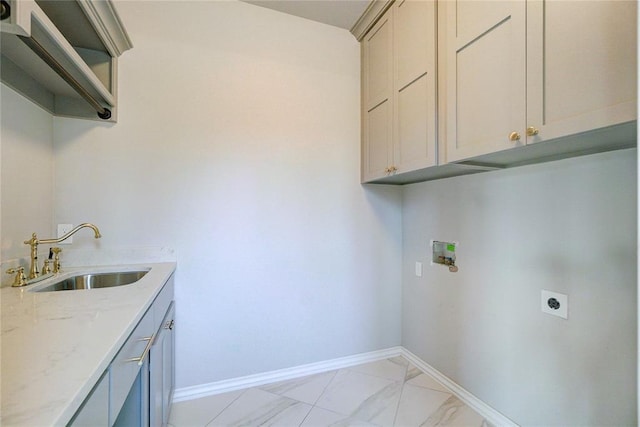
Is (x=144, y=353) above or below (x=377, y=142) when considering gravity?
below

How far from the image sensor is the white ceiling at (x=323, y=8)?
2008mm

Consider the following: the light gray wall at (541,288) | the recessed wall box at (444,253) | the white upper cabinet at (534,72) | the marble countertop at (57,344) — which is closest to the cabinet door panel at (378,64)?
the white upper cabinet at (534,72)

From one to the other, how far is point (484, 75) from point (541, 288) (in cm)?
110

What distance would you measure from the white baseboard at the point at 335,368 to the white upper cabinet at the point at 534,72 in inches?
59.9

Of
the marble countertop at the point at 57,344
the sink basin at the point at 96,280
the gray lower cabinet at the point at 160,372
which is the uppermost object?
the marble countertop at the point at 57,344

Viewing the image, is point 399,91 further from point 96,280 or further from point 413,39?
point 96,280

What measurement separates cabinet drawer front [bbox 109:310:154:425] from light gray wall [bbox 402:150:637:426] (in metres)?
1.82

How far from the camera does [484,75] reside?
127 cm

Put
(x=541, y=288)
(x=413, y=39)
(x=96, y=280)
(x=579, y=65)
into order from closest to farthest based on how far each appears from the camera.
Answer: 1. (x=579, y=65)
2. (x=541, y=288)
3. (x=96, y=280)
4. (x=413, y=39)

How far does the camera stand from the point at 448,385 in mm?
1942

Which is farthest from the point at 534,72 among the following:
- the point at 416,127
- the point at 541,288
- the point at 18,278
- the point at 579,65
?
the point at 18,278

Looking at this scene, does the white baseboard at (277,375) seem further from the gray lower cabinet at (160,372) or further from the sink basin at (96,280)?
the sink basin at (96,280)

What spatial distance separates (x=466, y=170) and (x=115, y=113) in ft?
7.22

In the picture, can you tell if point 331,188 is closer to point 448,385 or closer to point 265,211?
point 265,211
